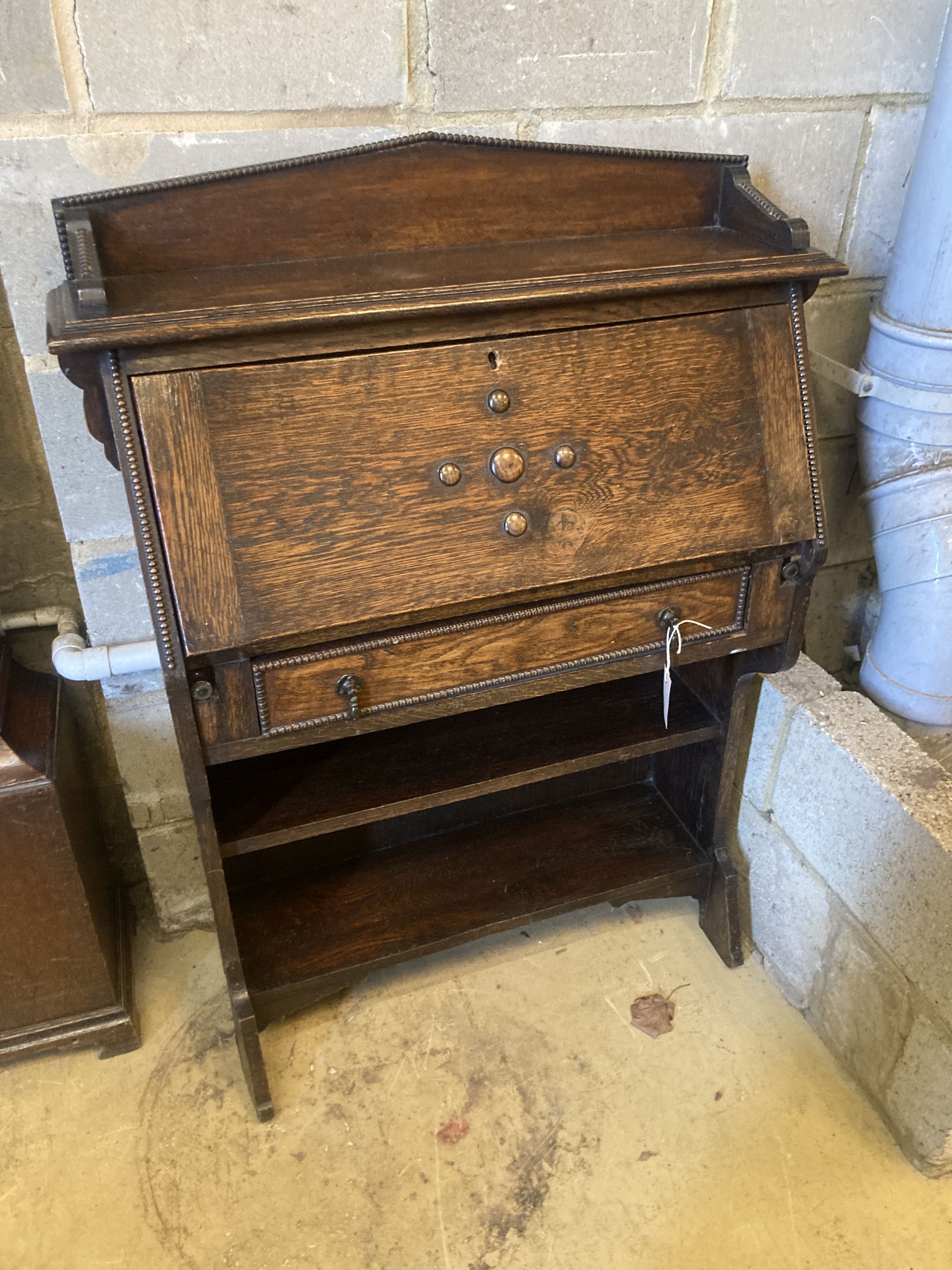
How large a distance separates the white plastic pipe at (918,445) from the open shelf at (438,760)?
42cm

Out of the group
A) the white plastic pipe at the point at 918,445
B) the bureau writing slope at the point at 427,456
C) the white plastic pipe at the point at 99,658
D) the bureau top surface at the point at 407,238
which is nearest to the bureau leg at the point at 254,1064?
the bureau writing slope at the point at 427,456

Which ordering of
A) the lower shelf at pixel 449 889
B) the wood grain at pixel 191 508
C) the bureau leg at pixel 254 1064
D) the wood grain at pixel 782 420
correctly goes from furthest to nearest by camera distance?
the lower shelf at pixel 449 889
the bureau leg at pixel 254 1064
the wood grain at pixel 782 420
the wood grain at pixel 191 508

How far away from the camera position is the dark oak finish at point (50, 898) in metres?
1.46

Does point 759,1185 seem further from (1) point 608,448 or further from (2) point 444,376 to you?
(2) point 444,376

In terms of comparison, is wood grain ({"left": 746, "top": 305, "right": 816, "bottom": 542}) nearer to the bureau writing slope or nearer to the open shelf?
the bureau writing slope

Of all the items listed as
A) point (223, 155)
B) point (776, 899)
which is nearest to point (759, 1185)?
point (776, 899)

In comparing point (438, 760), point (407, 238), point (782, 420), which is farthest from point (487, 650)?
point (407, 238)

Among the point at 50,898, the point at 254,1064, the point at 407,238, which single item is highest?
the point at 407,238

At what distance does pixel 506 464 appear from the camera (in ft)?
3.87

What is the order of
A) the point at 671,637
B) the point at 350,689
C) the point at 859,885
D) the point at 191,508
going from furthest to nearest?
the point at 859,885, the point at 671,637, the point at 350,689, the point at 191,508

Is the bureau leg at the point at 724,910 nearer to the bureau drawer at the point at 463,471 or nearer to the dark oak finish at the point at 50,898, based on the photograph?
the bureau drawer at the point at 463,471

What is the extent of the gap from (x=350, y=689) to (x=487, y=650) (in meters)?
0.20

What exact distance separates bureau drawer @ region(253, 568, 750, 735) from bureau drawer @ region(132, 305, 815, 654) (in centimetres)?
4

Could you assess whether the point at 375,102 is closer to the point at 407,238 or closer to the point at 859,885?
the point at 407,238
